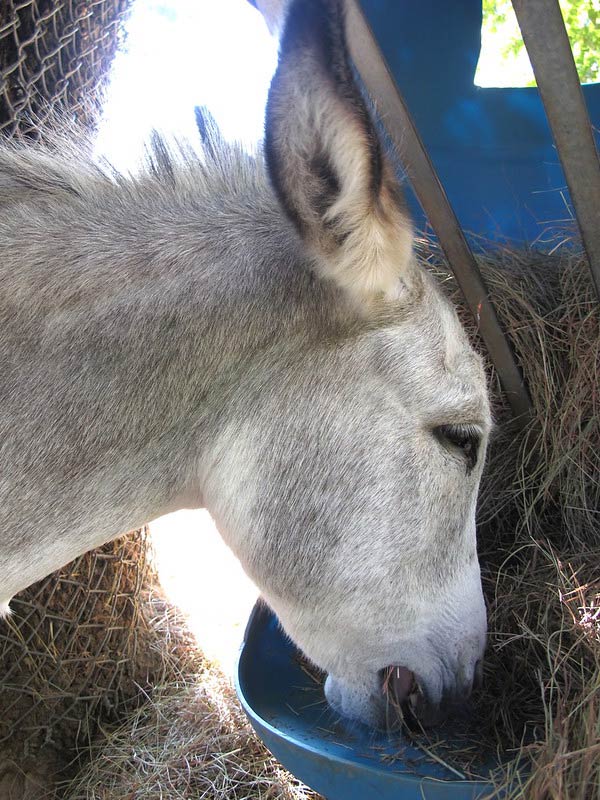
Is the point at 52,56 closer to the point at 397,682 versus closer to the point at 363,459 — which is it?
the point at 363,459

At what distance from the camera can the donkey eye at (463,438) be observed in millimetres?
1676

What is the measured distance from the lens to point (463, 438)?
172cm

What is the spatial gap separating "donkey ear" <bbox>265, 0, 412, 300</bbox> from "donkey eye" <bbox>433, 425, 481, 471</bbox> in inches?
13.8

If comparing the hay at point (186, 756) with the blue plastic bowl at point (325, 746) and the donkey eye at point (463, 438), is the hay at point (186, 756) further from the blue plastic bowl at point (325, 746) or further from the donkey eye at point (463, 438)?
the donkey eye at point (463, 438)

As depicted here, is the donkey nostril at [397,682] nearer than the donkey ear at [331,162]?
No

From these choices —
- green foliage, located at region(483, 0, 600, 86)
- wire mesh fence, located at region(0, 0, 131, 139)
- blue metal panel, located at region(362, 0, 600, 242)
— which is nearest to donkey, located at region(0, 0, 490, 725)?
wire mesh fence, located at region(0, 0, 131, 139)

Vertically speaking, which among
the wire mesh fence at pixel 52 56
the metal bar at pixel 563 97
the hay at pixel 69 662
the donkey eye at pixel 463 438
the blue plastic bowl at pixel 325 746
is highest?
the wire mesh fence at pixel 52 56

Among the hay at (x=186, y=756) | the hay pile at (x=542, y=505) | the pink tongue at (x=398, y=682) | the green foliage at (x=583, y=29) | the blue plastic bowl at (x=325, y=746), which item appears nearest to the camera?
the blue plastic bowl at (x=325, y=746)

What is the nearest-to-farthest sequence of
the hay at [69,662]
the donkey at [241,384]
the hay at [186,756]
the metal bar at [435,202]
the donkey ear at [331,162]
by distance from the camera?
1. the donkey ear at [331,162]
2. the donkey at [241,384]
3. the metal bar at [435,202]
4. the hay at [186,756]
5. the hay at [69,662]

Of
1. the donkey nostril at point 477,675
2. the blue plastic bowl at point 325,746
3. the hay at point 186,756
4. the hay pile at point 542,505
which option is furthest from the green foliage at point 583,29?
the hay at point 186,756

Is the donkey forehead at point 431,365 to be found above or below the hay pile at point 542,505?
above

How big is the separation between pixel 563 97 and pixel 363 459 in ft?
3.43

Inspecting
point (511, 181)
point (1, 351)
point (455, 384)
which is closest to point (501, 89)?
point (511, 181)

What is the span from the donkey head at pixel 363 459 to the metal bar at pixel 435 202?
2.02ft
